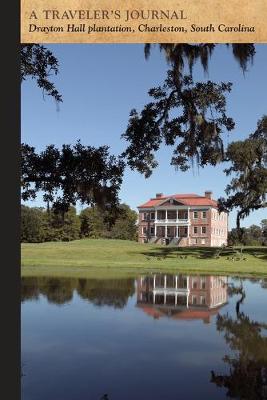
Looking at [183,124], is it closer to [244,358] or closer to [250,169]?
[244,358]

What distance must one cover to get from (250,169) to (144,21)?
3734 centimetres

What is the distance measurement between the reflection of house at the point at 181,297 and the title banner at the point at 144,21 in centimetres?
721

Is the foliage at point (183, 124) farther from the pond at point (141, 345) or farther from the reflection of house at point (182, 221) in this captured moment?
the reflection of house at point (182, 221)

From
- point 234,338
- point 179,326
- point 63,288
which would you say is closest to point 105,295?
point 63,288

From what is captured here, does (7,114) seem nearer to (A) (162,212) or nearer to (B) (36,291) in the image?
(B) (36,291)

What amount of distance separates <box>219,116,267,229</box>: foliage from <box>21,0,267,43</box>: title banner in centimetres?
3413

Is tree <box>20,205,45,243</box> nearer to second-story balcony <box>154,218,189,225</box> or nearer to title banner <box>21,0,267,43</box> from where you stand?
second-story balcony <box>154,218,189,225</box>

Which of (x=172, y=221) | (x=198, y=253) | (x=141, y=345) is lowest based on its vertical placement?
(x=198, y=253)

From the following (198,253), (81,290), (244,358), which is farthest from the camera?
(198,253)

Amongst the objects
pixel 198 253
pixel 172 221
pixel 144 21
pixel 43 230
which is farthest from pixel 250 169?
pixel 172 221

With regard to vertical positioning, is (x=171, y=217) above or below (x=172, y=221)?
above

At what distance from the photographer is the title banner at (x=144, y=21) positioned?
381 cm

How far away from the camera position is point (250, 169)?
39844 millimetres

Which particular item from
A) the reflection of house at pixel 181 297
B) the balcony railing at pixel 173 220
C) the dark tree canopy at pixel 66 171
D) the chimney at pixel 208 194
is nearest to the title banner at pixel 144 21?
the dark tree canopy at pixel 66 171
